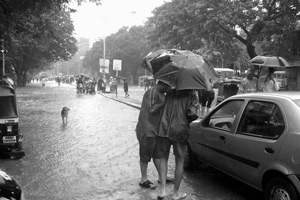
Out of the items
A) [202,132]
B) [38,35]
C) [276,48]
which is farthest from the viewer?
[38,35]

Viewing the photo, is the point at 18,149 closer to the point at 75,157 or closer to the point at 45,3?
the point at 75,157


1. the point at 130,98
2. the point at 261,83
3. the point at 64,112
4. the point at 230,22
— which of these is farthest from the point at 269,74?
the point at 130,98

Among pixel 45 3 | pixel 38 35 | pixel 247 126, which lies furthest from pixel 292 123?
pixel 38 35

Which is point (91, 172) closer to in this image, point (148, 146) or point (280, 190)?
point (148, 146)

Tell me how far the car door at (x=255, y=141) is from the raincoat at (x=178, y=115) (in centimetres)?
68

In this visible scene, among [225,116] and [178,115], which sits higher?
[178,115]

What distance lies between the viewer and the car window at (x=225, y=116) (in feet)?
16.1

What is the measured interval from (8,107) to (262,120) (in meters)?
5.05

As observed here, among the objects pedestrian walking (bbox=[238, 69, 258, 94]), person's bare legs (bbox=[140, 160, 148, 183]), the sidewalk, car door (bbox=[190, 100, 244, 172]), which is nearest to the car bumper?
car door (bbox=[190, 100, 244, 172])

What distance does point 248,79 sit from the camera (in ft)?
28.5

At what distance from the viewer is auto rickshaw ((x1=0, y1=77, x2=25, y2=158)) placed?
659 cm

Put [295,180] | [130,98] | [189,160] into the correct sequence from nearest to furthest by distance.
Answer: [295,180] < [189,160] < [130,98]

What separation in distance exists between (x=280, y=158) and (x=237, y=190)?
154 centimetres

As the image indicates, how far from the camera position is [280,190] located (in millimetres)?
3740
